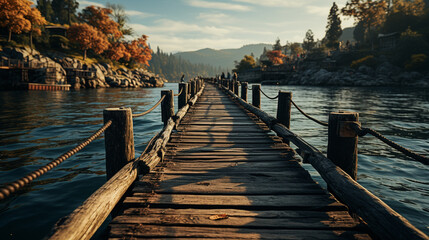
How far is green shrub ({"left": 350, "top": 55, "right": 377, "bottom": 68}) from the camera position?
158ft

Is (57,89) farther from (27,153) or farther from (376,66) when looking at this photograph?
(376,66)

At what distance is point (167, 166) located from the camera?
4094 millimetres

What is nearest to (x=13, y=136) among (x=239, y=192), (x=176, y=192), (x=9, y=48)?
(x=176, y=192)

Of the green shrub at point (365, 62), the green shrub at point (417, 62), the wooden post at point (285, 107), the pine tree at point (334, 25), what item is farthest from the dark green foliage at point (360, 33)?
the wooden post at point (285, 107)

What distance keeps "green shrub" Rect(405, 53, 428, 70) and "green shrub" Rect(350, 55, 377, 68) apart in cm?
682

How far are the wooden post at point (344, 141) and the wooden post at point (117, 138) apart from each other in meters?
2.86

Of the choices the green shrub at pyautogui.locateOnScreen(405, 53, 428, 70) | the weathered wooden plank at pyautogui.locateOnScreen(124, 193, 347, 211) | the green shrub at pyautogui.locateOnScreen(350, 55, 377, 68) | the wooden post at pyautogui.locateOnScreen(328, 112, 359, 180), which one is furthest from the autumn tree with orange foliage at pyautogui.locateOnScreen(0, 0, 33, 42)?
the green shrub at pyautogui.locateOnScreen(405, 53, 428, 70)

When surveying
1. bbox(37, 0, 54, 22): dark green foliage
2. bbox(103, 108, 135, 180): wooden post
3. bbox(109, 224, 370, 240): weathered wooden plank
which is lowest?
bbox(109, 224, 370, 240): weathered wooden plank

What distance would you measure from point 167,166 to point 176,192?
0.97 metres

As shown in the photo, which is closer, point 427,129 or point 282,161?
point 282,161

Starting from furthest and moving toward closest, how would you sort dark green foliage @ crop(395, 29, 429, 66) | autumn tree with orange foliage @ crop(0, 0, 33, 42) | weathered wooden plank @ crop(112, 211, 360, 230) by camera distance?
dark green foliage @ crop(395, 29, 429, 66) < autumn tree with orange foliage @ crop(0, 0, 33, 42) < weathered wooden plank @ crop(112, 211, 360, 230)

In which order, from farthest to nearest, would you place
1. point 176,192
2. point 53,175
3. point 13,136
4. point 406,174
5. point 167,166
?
1. point 13,136
2. point 406,174
3. point 53,175
4. point 167,166
5. point 176,192

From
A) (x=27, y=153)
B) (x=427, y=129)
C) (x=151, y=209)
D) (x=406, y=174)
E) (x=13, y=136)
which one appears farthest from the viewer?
(x=427, y=129)

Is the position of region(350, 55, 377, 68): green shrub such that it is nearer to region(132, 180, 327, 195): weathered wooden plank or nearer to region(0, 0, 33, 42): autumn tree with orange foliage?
region(132, 180, 327, 195): weathered wooden plank
